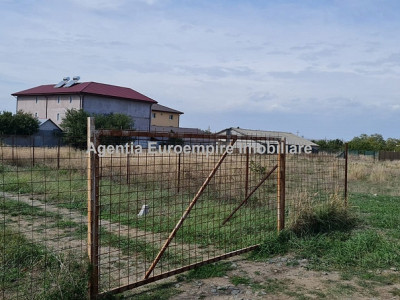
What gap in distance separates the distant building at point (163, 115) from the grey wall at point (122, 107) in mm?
11006

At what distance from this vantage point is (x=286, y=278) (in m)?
5.19

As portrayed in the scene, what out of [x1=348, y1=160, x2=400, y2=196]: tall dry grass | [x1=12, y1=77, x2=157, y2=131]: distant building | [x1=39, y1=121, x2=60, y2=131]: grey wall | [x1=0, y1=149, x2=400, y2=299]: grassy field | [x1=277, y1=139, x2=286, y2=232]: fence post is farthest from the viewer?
[x1=12, y1=77, x2=157, y2=131]: distant building

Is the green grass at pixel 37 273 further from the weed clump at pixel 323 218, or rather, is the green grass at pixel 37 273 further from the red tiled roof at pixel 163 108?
the red tiled roof at pixel 163 108

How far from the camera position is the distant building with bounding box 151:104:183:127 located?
69312 mm

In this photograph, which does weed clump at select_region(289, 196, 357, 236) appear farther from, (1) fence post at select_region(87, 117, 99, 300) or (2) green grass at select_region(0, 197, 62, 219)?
(2) green grass at select_region(0, 197, 62, 219)

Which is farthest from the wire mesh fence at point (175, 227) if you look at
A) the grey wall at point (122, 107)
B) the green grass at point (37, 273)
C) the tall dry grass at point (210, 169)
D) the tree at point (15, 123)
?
the grey wall at point (122, 107)

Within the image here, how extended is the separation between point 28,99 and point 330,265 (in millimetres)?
58853

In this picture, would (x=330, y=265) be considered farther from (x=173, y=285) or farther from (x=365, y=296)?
(x=173, y=285)

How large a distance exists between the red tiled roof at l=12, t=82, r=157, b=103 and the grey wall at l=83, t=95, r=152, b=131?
0.71m

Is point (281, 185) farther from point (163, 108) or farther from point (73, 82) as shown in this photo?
point (163, 108)

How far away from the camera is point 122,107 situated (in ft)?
178

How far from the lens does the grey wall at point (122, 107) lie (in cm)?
5050

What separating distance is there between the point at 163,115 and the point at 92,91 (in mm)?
21684

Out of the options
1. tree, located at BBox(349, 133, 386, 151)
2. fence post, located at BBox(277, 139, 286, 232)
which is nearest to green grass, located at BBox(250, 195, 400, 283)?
fence post, located at BBox(277, 139, 286, 232)
